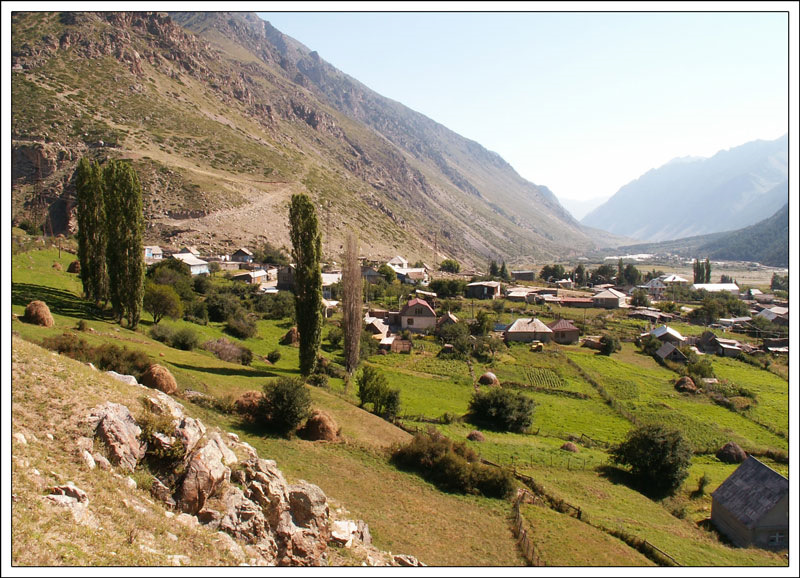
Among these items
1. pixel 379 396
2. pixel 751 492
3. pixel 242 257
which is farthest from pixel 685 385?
pixel 242 257

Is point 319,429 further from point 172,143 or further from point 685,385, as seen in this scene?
point 172,143

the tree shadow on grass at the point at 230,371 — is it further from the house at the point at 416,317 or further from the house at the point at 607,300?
the house at the point at 607,300

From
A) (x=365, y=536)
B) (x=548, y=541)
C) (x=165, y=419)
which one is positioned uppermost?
(x=165, y=419)

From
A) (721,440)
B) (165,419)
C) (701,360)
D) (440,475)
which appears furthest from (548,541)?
(701,360)

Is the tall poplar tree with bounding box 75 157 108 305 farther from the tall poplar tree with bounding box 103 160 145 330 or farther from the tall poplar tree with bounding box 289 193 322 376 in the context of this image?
the tall poplar tree with bounding box 289 193 322 376

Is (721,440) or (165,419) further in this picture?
(721,440)

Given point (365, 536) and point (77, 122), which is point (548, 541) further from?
point (77, 122)

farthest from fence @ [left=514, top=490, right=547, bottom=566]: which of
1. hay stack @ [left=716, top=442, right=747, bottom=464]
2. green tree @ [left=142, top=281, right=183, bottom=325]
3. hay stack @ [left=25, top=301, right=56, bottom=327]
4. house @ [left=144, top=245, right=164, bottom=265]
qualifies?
house @ [left=144, top=245, right=164, bottom=265]

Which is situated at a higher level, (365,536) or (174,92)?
(174,92)
